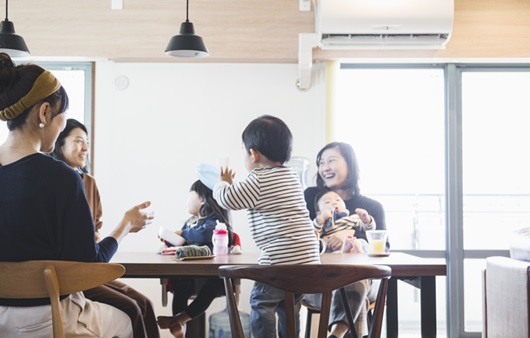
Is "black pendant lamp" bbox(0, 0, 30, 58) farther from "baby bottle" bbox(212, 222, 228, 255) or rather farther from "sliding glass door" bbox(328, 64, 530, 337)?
"sliding glass door" bbox(328, 64, 530, 337)

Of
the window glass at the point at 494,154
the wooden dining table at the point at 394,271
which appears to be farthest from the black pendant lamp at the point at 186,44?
the window glass at the point at 494,154

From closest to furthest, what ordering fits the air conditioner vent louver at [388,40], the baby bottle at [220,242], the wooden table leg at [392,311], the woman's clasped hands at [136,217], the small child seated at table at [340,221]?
the woman's clasped hands at [136,217] → the wooden table leg at [392,311] → the baby bottle at [220,242] → the small child seated at table at [340,221] → the air conditioner vent louver at [388,40]

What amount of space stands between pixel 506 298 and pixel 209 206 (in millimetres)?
1641

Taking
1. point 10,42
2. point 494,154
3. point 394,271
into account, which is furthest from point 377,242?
point 494,154

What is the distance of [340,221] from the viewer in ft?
11.0

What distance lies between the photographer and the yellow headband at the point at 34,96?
1.91m

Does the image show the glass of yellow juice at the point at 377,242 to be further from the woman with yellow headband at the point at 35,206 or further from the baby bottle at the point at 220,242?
the woman with yellow headband at the point at 35,206

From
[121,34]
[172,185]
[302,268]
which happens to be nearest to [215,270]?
[302,268]

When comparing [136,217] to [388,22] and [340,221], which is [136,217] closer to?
[340,221]

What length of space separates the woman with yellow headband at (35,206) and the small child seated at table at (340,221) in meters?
1.50

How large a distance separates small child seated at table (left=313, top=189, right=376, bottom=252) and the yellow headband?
1636mm

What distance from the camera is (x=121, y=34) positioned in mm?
4777

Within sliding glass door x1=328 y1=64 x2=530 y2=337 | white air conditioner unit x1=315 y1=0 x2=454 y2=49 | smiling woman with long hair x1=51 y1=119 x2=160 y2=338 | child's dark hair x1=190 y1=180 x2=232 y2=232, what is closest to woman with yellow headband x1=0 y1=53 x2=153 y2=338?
smiling woman with long hair x1=51 y1=119 x2=160 y2=338

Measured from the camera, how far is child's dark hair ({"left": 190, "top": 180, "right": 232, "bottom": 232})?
3.77 m
